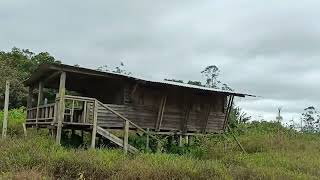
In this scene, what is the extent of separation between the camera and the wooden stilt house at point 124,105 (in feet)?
62.0

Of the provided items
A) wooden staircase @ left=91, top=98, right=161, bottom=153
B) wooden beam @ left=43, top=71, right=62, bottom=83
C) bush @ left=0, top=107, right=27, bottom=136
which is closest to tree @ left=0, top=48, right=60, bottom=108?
bush @ left=0, top=107, right=27, bottom=136

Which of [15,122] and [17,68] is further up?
[17,68]

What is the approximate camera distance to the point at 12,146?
16172 mm

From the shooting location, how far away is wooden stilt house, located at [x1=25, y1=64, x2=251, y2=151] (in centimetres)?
1889

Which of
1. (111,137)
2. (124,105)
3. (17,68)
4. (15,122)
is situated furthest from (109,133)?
(17,68)

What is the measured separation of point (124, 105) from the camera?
21156 mm

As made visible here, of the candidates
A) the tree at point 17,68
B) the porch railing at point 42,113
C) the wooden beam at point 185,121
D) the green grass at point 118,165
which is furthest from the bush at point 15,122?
the wooden beam at point 185,121

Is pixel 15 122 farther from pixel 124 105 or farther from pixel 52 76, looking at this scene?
pixel 124 105

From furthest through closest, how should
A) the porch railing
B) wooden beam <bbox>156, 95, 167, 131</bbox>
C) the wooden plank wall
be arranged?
wooden beam <bbox>156, 95, 167, 131</bbox> < the wooden plank wall < the porch railing

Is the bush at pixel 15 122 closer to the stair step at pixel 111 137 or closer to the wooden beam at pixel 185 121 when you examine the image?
the stair step at pixel 111 137

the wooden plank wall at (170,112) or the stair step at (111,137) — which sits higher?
the wooden plank wall at (170,112)

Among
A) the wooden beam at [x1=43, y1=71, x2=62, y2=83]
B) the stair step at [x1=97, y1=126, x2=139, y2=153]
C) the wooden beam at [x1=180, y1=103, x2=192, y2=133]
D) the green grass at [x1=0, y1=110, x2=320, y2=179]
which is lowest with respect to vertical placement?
the green grass at [x1=0, y1=110, x2=320, y2=179]

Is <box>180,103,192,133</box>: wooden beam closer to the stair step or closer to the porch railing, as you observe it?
the stair step

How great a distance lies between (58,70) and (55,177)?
21.0 ft
